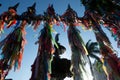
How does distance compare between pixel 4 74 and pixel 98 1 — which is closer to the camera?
pixel 4 74

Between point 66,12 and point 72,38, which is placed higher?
point 66,12

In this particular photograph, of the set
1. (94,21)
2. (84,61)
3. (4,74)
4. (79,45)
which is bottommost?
(4,74)

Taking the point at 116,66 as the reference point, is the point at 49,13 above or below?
above

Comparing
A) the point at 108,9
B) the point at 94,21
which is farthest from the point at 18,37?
the point at 108,9

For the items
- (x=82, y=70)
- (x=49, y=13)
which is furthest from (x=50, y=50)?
(x=49, y=13)

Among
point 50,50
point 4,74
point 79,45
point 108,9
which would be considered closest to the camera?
point 4,74

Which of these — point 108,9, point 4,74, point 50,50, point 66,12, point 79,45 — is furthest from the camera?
point 66,12

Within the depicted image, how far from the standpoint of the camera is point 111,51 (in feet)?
28.3

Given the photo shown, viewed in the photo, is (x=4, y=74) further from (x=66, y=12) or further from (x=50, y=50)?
(x=66, y=12)

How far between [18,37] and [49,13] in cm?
187

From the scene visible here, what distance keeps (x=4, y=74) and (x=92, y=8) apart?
17.1ft

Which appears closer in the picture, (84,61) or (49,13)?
(84,61)

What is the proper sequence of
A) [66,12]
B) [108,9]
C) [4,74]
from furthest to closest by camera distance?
[66,12]
[108,9]
[4,74]

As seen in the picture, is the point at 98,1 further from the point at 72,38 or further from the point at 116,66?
the point at 116,66
